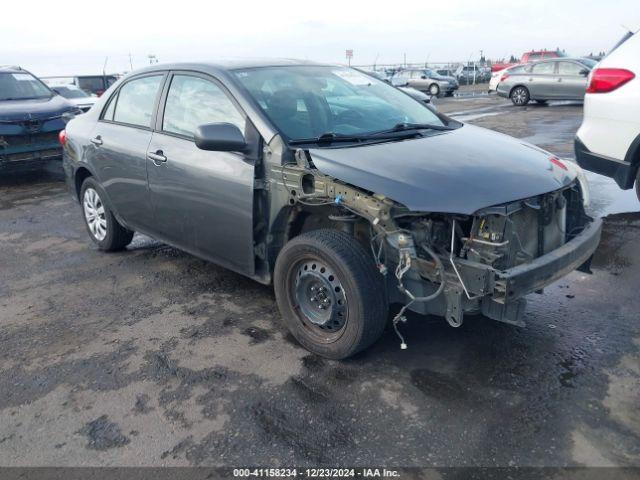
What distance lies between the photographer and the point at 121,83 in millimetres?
5141

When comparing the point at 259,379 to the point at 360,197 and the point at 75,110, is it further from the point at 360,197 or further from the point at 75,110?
the point at 75,110

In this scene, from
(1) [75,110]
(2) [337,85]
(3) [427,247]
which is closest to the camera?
(3) [427,247]

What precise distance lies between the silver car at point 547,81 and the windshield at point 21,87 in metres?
15.5

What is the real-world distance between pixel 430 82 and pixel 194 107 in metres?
26.8

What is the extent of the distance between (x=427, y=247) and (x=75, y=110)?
8535 mm

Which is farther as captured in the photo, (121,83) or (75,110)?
(75,110)

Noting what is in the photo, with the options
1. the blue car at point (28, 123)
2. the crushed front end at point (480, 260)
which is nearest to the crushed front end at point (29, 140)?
the blue car at point (28, 123)

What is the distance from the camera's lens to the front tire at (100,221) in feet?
17.4

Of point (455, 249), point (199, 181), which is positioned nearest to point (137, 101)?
point (199, 181)

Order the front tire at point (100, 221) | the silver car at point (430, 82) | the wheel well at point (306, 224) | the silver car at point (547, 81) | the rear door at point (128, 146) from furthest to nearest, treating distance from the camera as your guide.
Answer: the silver car at point (430, 82), the silver car at point (547, 81), the front tire at point (100, 221), the rear door at point (128, 146), the wheel well at point (306, 224)

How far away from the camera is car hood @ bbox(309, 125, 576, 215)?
9.66 feet

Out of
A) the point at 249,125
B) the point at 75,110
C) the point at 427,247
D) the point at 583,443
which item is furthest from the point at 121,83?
the point at 75,110

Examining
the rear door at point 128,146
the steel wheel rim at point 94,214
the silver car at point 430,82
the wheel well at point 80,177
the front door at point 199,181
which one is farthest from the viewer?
the silver car at point 430,82

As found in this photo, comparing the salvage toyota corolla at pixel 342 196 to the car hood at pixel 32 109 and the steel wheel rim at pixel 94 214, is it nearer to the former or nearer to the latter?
the steel wheel rim at pixel 94 214
